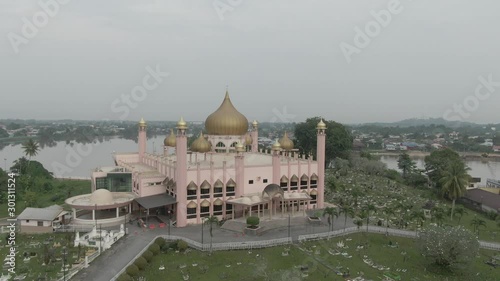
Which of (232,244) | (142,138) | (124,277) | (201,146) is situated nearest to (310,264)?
(232,244)

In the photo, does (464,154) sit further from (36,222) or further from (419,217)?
(36,222)

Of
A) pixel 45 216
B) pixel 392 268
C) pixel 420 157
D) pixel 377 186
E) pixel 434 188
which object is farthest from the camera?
pixel 420 157

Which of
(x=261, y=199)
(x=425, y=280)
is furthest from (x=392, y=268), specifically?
(x=261, y=199)

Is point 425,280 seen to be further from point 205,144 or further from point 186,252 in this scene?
point 205,144

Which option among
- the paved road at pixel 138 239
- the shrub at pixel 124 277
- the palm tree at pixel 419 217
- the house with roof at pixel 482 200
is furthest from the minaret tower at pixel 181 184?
the house with roof at pixel 482 200

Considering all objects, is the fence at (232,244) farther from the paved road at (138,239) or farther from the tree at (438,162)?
the tree at (438,162)
